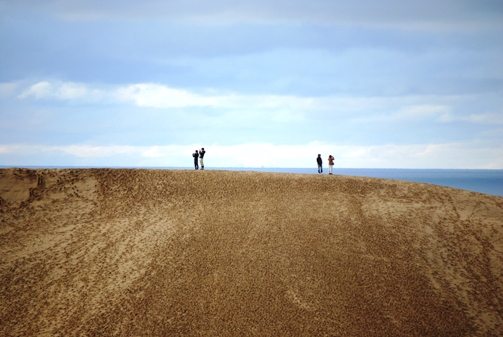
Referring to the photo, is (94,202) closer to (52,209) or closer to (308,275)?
(52,209)

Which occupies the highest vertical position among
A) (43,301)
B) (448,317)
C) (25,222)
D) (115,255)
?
(25,222)

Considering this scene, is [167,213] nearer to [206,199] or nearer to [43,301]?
[206,199]

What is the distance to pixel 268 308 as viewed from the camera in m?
21.5

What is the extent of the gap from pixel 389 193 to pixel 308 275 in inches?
624

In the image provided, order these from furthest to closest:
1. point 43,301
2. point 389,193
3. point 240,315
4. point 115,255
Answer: point 389,193, point 115,255, point 43,301, point 240,315

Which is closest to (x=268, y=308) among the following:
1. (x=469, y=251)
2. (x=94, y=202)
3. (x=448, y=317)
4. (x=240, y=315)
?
(x=240, y=315)

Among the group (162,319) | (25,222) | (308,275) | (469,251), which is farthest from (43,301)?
(469,251)

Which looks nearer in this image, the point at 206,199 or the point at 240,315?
the point at 240,315

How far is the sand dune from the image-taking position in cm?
2112

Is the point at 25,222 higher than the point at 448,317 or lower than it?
higher

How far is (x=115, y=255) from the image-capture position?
2714cm

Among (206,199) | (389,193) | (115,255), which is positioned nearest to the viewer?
(115,255)

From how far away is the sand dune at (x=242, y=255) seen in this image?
69.3 ft

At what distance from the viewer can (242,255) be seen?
1022 inches
